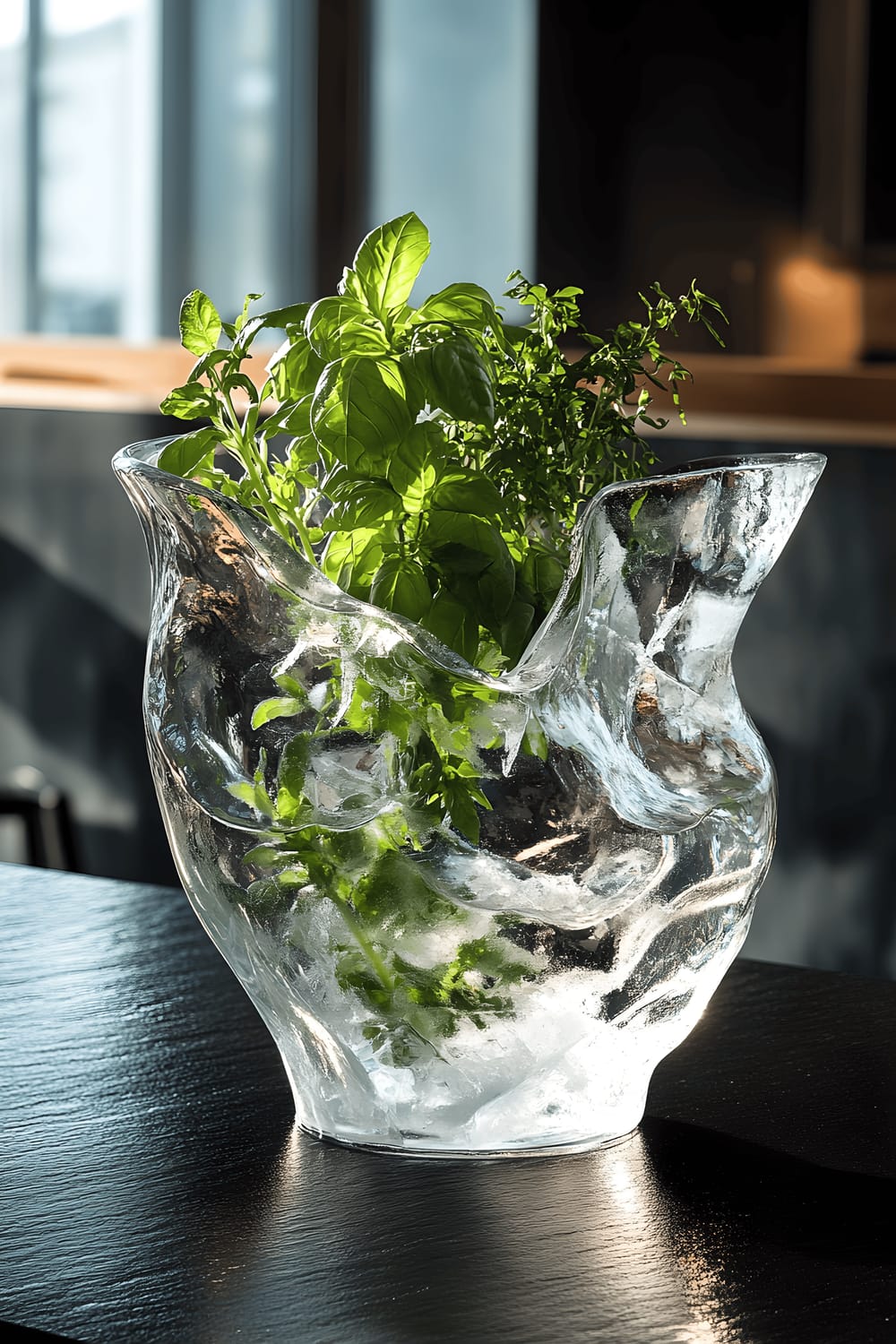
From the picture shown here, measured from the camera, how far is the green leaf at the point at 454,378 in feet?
1.76

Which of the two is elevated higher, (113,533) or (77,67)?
(77,67)

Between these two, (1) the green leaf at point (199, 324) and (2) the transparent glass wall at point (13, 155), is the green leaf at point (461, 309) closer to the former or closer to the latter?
(1) the green leaf at point (199, 324)

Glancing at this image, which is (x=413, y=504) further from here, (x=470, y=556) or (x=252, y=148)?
(x=252, y=148)

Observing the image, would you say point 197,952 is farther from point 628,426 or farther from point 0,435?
point 0,435

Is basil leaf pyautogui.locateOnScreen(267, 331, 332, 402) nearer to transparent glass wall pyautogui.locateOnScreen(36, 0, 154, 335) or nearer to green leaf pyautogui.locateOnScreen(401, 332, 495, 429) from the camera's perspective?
green leaf pyautogui.locateOnScreen(401, 332, 495, 429)

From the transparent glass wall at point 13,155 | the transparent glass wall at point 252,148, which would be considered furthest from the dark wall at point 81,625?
the transparent glass wall at point 252,148

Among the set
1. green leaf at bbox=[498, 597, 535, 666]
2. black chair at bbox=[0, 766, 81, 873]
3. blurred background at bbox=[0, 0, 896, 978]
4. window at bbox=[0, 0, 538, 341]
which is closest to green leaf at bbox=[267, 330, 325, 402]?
green leaf at bbox=[498, 597, 535, 666]

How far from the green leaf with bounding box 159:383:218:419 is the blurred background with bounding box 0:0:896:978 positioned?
1.49 m

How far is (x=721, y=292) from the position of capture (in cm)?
389

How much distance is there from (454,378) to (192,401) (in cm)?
10

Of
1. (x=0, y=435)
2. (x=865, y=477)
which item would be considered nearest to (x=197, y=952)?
(x=865, y=477)

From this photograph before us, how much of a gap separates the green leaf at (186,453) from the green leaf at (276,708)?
10 cm

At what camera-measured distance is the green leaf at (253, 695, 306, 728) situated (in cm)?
54

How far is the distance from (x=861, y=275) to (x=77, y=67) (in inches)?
70.0
